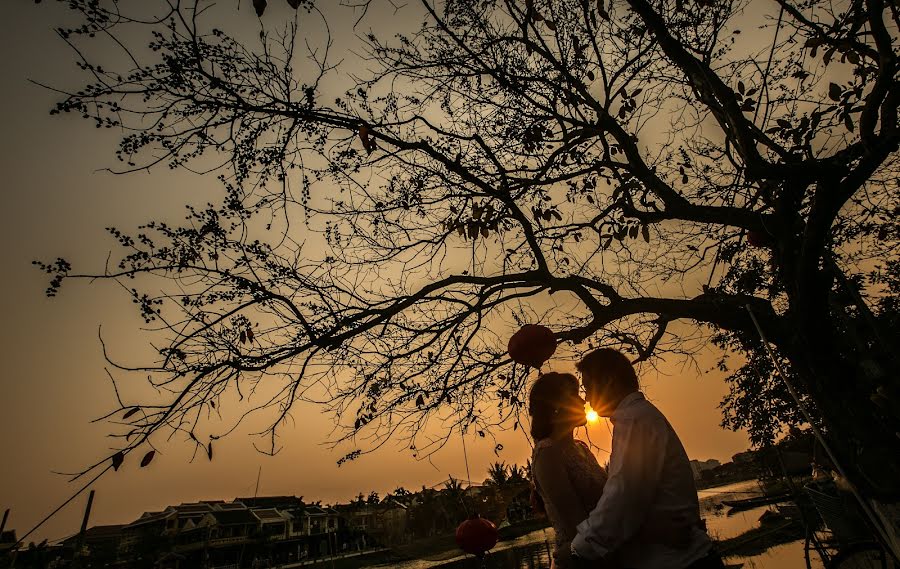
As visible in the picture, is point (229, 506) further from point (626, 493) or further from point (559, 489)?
point (626, 493)

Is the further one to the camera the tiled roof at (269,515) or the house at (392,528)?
the tiled roof at (269,515)

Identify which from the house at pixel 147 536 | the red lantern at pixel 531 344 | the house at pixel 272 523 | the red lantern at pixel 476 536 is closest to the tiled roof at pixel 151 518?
the house at pixel 147 536

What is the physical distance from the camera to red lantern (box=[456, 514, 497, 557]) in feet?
13.2

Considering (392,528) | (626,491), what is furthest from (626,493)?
(392,528)

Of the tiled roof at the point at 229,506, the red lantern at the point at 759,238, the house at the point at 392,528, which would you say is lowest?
the house at the point at 392,528

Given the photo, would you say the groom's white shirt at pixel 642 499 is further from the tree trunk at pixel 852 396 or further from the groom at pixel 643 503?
the tree trunk at pixel 852 396

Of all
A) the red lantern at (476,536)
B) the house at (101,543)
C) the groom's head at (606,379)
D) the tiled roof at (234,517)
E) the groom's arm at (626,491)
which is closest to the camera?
the groom's arm at (626,491)

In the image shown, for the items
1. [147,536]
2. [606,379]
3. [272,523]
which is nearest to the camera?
[606,379]

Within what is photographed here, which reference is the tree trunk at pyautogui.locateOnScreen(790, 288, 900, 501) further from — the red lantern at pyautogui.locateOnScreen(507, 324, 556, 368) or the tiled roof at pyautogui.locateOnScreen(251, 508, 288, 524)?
the tiled roof at pyautogui.locateOnScreen(251, 508, 288, 524)

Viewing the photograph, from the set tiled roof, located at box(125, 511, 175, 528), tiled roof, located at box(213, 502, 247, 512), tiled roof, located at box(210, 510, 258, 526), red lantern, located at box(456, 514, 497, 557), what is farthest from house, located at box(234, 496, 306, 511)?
red lantern, located at box(456, 514, 497, 557)

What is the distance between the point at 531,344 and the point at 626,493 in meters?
1.80

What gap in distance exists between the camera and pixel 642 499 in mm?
1557

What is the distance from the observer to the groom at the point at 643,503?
1.53 m

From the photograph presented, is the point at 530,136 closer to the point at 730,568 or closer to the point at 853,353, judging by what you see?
the point at 853,353
